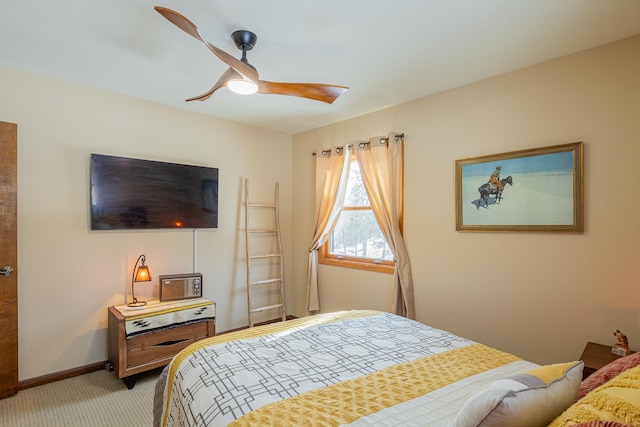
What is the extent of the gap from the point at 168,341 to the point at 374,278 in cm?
209

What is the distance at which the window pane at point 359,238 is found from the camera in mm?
3592

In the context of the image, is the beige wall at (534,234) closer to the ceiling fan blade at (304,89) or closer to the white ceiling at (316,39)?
the white ceiling at (316,39)

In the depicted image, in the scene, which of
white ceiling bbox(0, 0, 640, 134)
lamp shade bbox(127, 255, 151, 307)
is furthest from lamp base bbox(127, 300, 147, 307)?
white ceiling bbox(0, 0, 640, 134)

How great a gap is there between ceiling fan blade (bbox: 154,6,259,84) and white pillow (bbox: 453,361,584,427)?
1.88 meters

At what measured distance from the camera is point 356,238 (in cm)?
384

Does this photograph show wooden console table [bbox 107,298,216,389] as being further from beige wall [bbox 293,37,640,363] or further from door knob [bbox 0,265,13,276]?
beige wall [bbox 293,37,640,363]

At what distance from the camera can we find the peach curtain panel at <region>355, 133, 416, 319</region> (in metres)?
3.17

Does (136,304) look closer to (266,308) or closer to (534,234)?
(266,308)

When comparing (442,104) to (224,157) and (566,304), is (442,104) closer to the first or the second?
(566,304)

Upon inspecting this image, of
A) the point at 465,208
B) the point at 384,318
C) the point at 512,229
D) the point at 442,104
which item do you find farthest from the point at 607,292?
the point at 442,104

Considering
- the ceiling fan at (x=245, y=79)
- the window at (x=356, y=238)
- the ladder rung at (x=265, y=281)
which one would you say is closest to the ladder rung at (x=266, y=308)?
the ladder rung at (x=265, y=281)

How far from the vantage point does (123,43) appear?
7.25ft

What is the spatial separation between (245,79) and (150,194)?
6.07 ft

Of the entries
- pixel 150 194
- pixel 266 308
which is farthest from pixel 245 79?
pixel 266 308
